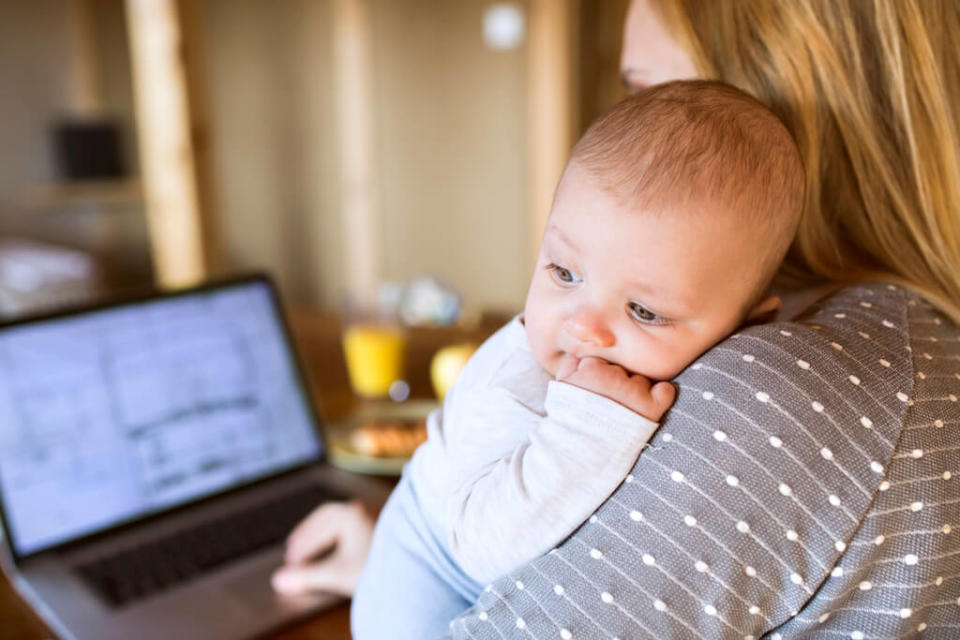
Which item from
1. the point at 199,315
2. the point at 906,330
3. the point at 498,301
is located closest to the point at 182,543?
the point at 199,315

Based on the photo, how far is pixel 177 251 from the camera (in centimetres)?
226

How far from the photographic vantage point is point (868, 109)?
2.64ft

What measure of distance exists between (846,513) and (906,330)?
196 mm

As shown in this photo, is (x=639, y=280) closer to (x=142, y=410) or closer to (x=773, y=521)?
(x=773, y=521)

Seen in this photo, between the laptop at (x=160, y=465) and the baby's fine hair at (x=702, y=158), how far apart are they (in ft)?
2.26

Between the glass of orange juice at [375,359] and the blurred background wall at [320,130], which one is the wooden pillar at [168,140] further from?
the blurred background wall at [320,130]

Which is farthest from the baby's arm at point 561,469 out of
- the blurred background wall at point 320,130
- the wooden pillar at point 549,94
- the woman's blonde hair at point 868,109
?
the blurred background wall at point 320,130

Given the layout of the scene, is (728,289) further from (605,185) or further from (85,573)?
(85,573)

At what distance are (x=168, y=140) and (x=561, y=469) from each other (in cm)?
190

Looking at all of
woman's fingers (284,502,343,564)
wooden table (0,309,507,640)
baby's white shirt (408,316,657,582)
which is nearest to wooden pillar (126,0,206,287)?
wooden table (0,309,507,640)

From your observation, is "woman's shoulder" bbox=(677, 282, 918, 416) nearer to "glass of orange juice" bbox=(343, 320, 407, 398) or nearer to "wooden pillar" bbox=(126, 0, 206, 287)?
"glass of orange juice" bbox=(343, 320, 407, 398)

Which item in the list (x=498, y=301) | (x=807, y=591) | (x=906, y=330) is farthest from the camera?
(x=498, y=301)

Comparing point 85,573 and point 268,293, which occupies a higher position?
point 268,293

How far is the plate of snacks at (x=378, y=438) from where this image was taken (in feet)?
4.58
